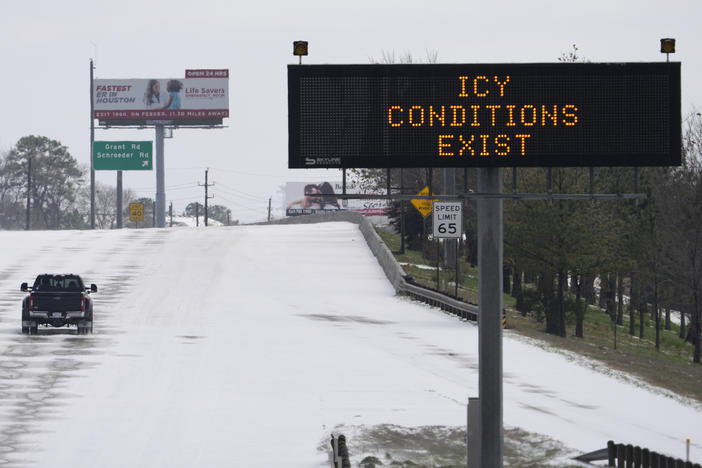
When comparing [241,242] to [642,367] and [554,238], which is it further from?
[642,367]

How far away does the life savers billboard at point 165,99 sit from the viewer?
4734 inches

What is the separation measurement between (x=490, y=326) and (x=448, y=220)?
23.5 m

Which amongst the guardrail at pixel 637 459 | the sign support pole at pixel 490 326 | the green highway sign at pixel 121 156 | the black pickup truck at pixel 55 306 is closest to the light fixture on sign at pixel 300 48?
the sign support pole at pixel 490 326

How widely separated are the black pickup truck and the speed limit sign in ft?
38.5

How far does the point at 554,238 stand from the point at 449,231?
1478 centimetres

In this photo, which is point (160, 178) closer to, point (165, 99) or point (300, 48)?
point (165, 99)

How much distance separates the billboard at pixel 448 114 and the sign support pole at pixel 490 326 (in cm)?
101

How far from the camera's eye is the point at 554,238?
52625 millimetres

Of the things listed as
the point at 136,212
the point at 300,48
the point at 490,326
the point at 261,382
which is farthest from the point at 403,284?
the point at 136,212

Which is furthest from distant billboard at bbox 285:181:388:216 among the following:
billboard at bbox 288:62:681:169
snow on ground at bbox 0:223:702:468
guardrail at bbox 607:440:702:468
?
billboard at bbox 288:62:681:169

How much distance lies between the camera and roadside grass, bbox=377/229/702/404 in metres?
31.9

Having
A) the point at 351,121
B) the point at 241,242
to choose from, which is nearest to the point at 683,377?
the point at 351,121

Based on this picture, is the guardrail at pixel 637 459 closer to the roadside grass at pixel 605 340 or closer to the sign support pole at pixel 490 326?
the sign support pole at pixel 490 326

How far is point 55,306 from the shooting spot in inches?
1314
